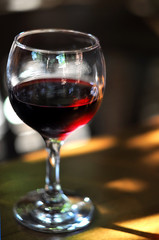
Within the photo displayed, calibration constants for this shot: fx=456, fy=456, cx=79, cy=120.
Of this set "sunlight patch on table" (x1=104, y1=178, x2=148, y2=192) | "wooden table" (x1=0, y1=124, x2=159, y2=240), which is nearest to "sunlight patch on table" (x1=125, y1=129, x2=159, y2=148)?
"wooden table" (x1=0, y1=124, x2=159, y2=240)

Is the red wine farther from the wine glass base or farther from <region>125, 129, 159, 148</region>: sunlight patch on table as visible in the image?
<region>125, 129, 159, 148</region>: sunlight patch on table

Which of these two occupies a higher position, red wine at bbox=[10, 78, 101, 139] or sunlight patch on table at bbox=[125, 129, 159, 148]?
red wine at bbox=[10, 78, 101, 139]

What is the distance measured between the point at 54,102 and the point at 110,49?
59.8 inches

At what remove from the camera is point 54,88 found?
0.55 m

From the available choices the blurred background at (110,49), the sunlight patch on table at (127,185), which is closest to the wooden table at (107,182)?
the sunlight patch on table at (127,185)

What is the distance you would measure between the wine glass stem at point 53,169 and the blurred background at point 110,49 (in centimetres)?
111

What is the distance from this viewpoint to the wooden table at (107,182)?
1.87 feet

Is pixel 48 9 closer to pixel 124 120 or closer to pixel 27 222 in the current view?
pixel 124 120

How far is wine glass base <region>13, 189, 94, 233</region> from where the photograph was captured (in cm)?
57

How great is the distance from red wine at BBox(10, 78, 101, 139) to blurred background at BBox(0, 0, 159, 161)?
3.89 feet

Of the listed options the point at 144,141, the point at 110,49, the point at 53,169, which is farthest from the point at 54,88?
the point at 110,49

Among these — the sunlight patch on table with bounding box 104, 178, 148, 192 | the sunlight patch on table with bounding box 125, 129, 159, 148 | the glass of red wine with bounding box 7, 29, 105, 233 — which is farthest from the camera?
the sunlight patch on table with bounding box 125, 129, 159, 148

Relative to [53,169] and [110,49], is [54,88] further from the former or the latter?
[110,49]

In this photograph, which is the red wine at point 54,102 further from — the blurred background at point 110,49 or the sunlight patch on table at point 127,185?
the blurred background at point 110,49
